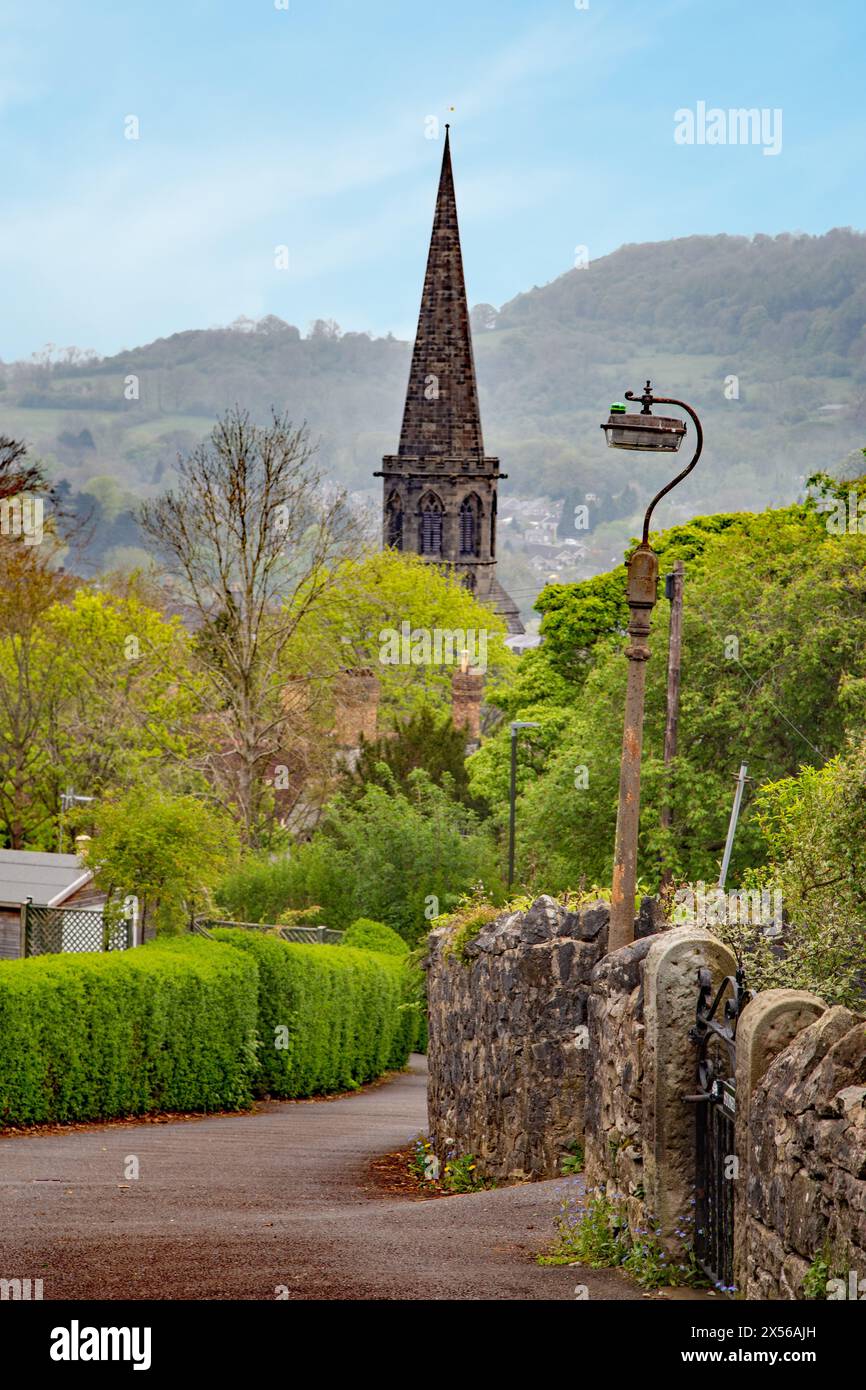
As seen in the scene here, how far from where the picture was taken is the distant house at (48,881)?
1314 inches

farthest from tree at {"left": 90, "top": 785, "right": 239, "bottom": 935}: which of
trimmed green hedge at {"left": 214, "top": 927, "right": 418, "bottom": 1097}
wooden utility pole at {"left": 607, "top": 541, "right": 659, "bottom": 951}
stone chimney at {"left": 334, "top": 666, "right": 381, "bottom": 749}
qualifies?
stone chimney at {"left": 334, "top": 666, "right": 381, "bottom": 749}

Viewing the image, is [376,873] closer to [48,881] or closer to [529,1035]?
[48,881]

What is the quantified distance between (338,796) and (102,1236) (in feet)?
114

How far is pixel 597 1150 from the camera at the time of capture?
39.3 feet

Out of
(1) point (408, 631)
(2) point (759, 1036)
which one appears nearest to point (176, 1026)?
(2) point (759, 1036)

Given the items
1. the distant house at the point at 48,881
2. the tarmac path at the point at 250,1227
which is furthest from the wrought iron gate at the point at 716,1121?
the distant house at the point at 48,881

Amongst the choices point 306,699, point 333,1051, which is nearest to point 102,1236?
point 333,1051

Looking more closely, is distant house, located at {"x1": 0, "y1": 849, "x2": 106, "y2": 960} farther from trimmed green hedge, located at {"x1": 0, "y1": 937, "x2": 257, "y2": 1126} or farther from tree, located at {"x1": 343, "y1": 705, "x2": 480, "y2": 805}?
tree, located at {"x1": 343, "y1": 705, "x2": 480, "y2": 805}

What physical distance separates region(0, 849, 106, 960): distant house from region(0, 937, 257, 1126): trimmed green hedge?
7052mm

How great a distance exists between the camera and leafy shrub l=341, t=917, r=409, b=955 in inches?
1463

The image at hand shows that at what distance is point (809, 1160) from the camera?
7609 mm

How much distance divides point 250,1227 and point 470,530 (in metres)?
115

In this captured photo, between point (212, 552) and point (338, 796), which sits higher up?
point (212, 552)
